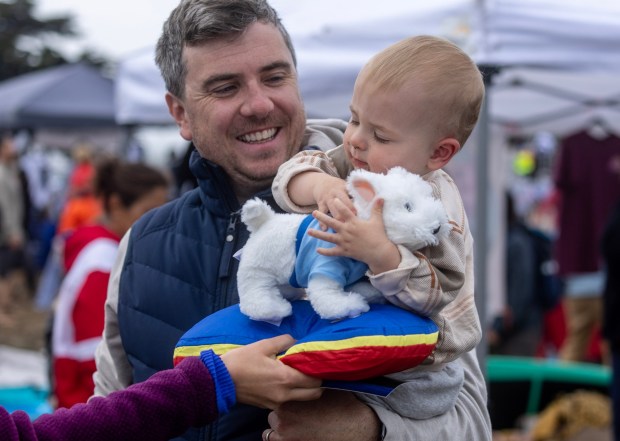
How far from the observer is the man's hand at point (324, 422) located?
159 cm

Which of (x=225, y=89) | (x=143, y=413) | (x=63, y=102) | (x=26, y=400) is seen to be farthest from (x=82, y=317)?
(x=63, y=102)

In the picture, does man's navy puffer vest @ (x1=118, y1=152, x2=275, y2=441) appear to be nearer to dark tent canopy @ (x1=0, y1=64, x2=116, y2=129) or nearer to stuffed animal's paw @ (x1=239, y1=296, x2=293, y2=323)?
stuffed animal's paw @ (x1=239, y1=296, x2=293, y2=323)

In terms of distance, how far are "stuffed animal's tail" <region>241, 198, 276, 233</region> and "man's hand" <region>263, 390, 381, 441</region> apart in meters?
0.35

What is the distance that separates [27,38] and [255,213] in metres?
43.3

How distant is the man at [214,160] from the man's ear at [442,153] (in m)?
0.42

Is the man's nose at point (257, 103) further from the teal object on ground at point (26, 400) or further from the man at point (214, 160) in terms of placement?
the teal object on ground at point (26, 400)

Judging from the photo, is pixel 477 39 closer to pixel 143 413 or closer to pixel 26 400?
pixel 143 413

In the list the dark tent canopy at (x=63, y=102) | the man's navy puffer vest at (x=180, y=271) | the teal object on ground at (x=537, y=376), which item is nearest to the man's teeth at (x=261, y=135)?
the man's navy puffer vest at (x=180, y=271)

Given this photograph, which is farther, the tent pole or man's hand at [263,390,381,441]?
the tent pole

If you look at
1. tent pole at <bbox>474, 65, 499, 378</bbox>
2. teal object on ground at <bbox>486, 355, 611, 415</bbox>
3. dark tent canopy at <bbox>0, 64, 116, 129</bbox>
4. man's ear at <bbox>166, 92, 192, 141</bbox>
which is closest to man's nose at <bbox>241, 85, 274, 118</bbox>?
man's ear at <bbox>166, 92, 192, 141</bbox>

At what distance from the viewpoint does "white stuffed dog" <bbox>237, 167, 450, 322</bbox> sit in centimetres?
145

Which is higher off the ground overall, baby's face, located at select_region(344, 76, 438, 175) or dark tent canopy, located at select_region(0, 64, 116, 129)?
baby's face, located at select_region(344, 76, 438, 175)

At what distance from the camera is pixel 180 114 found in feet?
7.29

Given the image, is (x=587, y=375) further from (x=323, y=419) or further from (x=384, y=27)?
(x=323, y=419)
